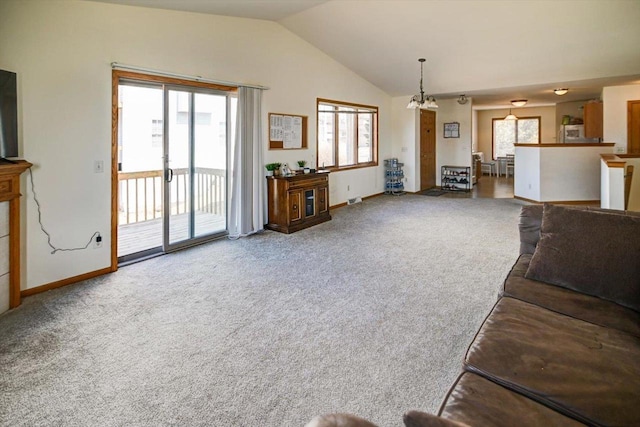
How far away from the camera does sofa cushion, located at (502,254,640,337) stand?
177cm

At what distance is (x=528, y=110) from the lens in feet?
44.6

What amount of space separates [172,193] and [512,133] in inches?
524

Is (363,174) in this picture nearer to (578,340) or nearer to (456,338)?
(456,338)

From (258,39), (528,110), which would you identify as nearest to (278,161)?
(258,39)

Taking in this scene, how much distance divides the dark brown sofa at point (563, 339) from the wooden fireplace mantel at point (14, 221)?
3.45m

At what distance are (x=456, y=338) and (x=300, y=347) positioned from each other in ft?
3.46

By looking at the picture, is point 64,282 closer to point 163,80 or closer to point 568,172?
point 163,80

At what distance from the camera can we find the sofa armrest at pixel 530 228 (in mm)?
2676

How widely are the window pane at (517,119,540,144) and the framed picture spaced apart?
4.97m

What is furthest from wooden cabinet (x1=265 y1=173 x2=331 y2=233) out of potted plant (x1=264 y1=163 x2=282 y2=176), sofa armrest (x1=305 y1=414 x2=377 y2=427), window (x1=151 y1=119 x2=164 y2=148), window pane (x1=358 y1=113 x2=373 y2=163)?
sofa armrest (x1=305 y1=414 x2=377 y2=427)

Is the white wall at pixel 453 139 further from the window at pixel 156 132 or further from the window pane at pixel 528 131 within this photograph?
the window at pixel 156 132

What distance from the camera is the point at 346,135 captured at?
8.21 meters

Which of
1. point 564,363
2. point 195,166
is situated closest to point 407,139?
point 195,166

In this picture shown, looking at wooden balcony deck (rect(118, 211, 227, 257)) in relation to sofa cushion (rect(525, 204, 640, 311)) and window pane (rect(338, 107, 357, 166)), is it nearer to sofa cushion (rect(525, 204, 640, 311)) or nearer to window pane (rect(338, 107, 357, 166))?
window pane (rect(338, 107, 357, 166))
